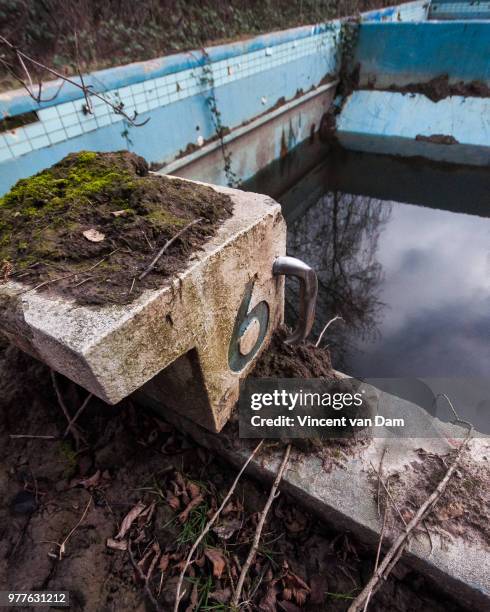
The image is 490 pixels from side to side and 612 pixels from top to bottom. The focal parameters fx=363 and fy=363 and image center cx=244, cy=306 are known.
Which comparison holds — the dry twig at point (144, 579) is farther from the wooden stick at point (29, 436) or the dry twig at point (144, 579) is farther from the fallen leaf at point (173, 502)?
the wooden stick at point (29, 436)

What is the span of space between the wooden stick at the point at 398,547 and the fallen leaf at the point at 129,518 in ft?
3.44

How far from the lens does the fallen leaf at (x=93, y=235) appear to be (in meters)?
1.46

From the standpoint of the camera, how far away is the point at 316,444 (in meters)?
1.94

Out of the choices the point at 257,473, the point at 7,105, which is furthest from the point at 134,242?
the point at 7,105

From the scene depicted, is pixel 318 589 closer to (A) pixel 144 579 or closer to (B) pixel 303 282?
(A) pixel 144 579

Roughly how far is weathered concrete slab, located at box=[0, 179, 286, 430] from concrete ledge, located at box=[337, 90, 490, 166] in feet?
23.8

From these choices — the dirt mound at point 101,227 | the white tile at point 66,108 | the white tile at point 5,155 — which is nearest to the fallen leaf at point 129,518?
the dirt mound at point 101,227

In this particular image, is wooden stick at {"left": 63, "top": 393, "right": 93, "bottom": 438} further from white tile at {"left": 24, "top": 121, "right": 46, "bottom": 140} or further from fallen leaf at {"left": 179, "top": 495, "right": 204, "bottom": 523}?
white tile at {"left": 24, "top": 121, "right": 46, "bottom": 140}

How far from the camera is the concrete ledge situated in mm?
7227

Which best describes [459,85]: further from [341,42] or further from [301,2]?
[301,2]

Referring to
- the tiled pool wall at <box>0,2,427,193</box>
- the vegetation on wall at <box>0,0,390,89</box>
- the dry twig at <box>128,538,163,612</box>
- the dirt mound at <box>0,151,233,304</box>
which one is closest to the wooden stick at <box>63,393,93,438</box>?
the dry twig at <box>128,538,163,612</box>

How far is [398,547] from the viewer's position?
163 cm

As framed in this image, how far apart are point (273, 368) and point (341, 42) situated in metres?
8.64

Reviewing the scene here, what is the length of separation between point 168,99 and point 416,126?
19.0ft
